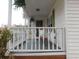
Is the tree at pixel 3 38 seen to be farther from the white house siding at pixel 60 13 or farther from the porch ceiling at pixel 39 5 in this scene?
the porch ceiling at pixel 39 5

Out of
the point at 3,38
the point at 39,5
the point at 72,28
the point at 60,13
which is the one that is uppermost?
the point at 39,5

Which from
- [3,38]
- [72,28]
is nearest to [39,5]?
[72,28]

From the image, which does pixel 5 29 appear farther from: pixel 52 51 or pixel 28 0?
pixel 28 0

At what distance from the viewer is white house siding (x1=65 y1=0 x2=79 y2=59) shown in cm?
479

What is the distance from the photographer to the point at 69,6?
4844mm

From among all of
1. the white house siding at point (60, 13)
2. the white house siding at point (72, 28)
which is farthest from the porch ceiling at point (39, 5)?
the white house siding at point (72, 28)

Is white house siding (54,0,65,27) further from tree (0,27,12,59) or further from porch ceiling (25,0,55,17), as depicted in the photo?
tree (0,27,12,59)

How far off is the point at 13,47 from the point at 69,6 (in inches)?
87.7

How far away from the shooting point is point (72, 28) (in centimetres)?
482

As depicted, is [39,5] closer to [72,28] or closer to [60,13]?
A: [60,13]

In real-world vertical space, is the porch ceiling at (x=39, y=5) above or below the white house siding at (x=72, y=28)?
above

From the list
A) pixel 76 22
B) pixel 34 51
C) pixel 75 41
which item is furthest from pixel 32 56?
pixel 76 22

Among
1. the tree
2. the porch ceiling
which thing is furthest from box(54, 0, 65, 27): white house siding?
the tree

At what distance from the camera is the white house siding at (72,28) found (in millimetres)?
4789
